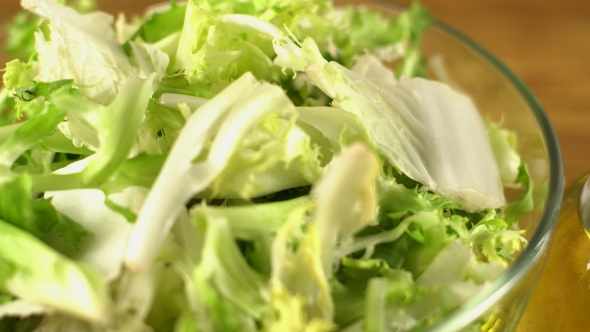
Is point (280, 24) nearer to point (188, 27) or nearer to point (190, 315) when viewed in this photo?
point (188, 27)

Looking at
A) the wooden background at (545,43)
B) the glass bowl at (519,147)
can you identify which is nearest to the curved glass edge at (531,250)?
the glass bowl at (519,147)

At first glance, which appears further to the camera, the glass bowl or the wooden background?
the wooden background

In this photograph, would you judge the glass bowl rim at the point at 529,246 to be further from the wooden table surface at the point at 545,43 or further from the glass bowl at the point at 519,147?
the wooden table surface at the point at 545,43

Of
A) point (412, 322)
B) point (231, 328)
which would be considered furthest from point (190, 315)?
point (412, 322)

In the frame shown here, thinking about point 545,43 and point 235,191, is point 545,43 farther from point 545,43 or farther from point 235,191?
point 235,191

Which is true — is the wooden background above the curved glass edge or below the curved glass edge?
below

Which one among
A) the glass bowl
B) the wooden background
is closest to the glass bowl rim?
the glass bowl

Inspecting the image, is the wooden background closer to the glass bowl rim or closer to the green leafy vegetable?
the glass bowl rim
